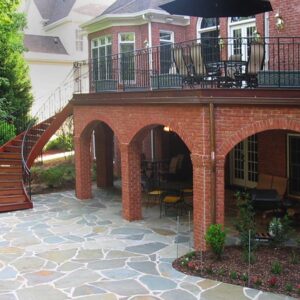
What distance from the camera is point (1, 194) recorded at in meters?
15.5

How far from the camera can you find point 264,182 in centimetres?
1516

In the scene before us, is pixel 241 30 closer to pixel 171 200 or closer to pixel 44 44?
pixel 171 200

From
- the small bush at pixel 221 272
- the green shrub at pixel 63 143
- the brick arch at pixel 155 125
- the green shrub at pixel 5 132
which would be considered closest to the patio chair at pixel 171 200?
the brick arch at pixel 155 125

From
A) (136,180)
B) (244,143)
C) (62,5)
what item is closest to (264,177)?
(244,143)

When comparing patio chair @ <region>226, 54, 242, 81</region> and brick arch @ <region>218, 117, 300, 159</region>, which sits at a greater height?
patio chair @ <region>226, 54, 242, 81</region>

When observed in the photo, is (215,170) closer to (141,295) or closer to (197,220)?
(197,220)

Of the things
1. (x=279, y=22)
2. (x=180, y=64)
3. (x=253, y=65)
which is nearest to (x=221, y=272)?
(x=253, y=65)

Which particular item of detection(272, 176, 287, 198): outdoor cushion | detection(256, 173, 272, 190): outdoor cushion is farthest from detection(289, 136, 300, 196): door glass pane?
detection(256, 173, 272, 190): outdoor cushion

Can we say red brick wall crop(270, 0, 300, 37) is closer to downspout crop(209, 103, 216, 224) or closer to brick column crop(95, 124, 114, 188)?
downspout crop(209, 103, 216, 224)

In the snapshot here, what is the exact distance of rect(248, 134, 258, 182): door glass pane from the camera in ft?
54.0

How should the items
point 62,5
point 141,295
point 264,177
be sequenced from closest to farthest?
point 141,295
point 264,177
point 62,5

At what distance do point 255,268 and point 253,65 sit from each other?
4571 millimetres

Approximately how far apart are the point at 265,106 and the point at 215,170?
1.77m

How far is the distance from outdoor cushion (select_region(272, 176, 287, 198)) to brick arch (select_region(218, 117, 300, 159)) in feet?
16.2
